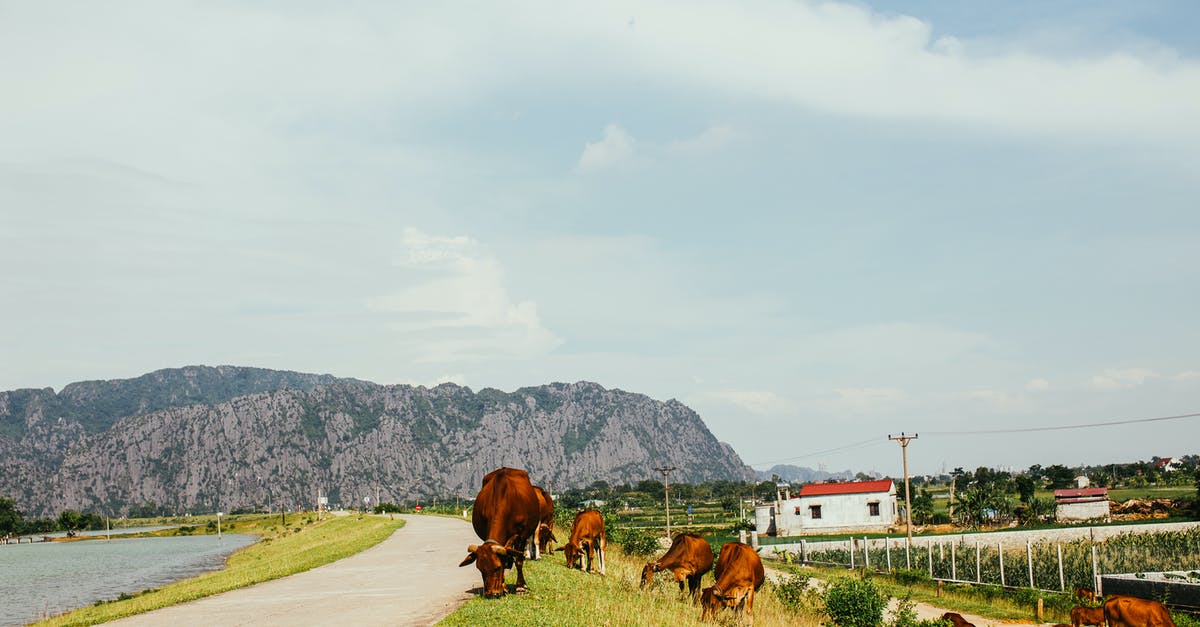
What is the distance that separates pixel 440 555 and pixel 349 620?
18.8 metres

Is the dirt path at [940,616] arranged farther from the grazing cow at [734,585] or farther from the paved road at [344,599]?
the paved road at [344,599]

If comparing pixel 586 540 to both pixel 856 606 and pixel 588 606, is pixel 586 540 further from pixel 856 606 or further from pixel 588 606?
pixel 588 606

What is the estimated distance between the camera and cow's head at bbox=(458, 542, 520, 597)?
18438 millimetres

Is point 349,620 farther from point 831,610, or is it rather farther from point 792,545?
point 792,545

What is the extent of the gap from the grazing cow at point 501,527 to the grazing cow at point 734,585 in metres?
5.84

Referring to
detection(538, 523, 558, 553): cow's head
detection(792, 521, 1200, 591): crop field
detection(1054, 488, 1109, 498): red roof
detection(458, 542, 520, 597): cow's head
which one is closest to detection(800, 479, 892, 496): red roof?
detection(1054, 488, 1109, 498): red roof

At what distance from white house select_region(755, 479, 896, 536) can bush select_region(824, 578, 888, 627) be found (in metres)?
71.8

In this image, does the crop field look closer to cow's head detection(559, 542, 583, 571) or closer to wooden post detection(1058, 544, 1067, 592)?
wooden post detection(1058, 544, 1067, 592)

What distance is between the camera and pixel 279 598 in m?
22.4

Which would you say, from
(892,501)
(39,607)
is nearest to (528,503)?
(39,607)

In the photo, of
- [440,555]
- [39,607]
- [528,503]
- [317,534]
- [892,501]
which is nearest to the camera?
[528,503]

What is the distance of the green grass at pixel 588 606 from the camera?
17250 mm

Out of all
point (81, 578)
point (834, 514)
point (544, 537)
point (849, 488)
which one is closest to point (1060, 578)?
point (544, 537)

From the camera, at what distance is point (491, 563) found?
18.5m
